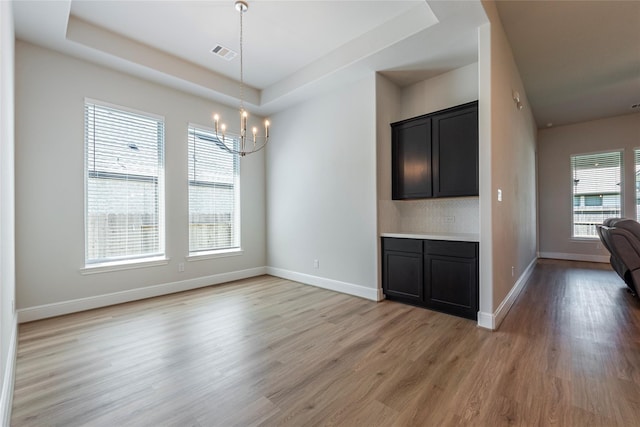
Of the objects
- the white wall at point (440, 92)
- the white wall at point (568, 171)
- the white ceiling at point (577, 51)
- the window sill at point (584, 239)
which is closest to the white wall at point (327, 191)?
the white wall at point (440, 92)

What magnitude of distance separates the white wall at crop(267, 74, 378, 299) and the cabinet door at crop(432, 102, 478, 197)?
798 millimetres

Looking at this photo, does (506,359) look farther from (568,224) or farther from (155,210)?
(568,224)

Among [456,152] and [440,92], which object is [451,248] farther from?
[440,92]

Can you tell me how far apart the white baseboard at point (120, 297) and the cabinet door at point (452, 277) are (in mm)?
3230

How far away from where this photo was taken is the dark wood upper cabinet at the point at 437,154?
130 inches

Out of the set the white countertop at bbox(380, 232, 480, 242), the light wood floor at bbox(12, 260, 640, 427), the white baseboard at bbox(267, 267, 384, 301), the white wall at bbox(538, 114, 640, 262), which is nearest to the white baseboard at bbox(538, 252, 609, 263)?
the white wall at bbox(538, 114, 640, 262)

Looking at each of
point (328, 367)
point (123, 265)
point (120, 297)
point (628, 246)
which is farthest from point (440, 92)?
point (120, 297)

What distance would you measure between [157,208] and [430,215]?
156 inches

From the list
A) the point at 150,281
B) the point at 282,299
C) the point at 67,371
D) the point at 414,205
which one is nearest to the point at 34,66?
the point at 150,281

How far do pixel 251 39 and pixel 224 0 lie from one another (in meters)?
0.66

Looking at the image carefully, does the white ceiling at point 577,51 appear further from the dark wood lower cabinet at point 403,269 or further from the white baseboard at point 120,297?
the white baseboard at point 120,297

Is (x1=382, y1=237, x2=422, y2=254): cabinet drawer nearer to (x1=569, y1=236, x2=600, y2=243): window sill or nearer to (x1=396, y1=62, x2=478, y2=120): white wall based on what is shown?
(x1=396, y1=62, x2=478, y2=120): white wall

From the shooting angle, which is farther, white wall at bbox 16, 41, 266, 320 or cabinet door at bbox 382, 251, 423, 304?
cabinet door at bbox 382, 251, 423, 304

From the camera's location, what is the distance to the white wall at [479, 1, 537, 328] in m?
2.88
